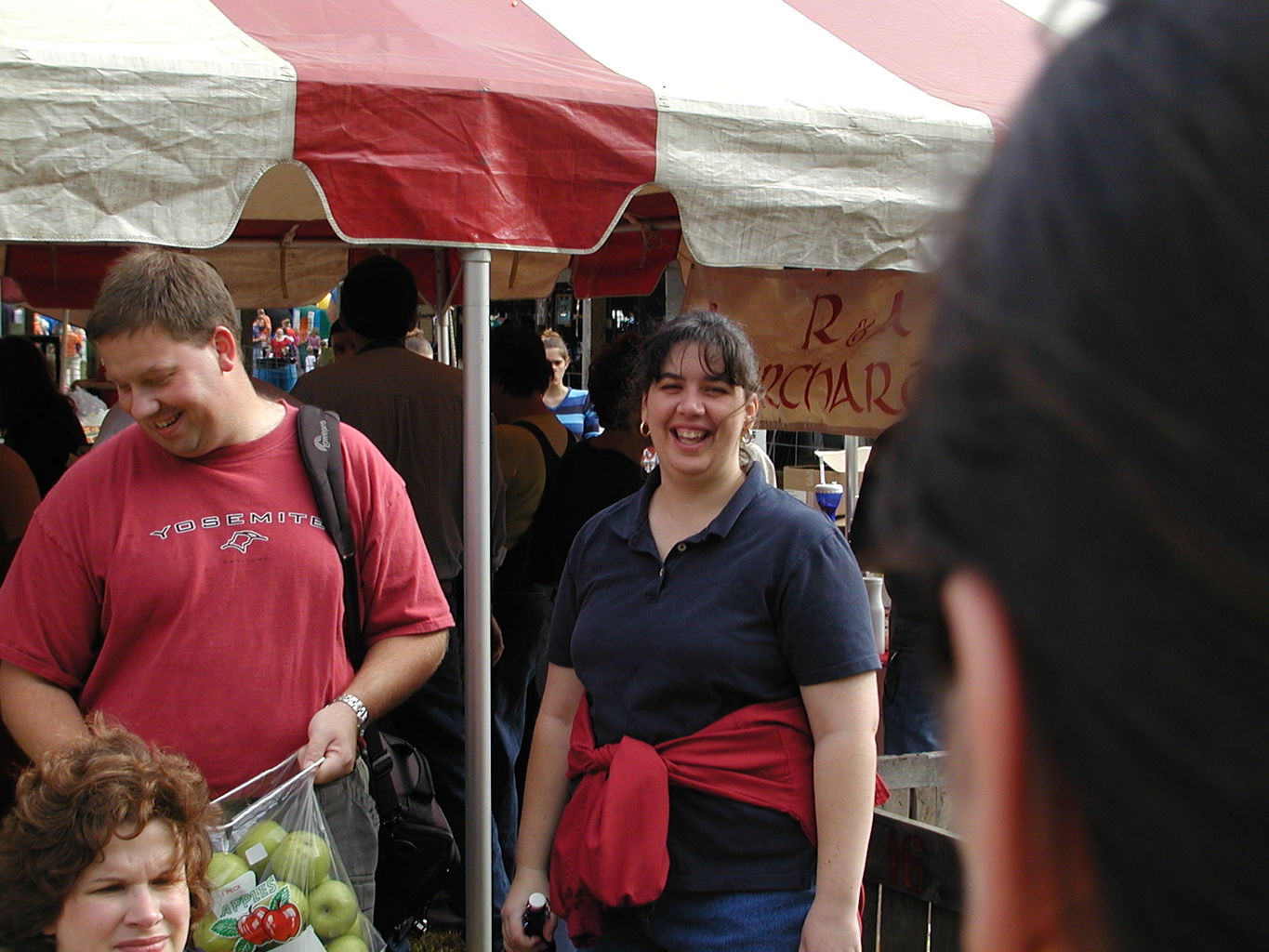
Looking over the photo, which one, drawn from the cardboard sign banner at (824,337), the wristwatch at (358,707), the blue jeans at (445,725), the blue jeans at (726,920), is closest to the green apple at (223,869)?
the wristwatch at (358,707)

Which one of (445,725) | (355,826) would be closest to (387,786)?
(355,826)

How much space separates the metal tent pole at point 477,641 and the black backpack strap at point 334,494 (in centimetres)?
59

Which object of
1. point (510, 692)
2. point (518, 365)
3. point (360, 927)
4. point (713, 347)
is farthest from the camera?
point (518, 365)

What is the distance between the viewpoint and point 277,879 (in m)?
2.17

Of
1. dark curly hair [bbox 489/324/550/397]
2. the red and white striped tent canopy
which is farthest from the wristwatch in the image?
dark curly hair [bbox 489/324/550/397]

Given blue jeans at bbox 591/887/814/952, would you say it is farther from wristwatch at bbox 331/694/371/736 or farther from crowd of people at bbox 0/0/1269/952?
wristwatch at bbox 331/694/371/736

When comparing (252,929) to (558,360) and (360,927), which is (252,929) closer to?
(360,927)

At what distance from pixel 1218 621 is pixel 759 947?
6.85 feet

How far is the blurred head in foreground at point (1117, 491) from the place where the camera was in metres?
0.31

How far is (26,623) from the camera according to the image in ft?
7.68

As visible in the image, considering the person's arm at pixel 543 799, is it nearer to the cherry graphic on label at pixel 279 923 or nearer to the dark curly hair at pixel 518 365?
the cherry graphic on label at pixel 279 923

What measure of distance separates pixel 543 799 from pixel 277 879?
577mm

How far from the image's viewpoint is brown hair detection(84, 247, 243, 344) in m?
2.35

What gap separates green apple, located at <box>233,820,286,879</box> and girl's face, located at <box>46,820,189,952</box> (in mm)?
121
